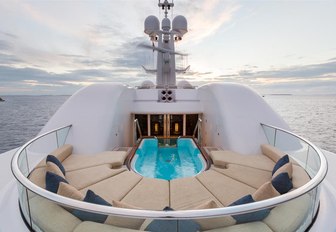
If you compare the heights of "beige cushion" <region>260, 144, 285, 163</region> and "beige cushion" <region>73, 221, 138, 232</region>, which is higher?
"beige cushion" <region>73, 221, 138, 232</region>

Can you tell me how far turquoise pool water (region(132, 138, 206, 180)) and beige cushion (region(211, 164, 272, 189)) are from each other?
105 centimetres

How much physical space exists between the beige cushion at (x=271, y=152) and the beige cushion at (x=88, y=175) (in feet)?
11.2

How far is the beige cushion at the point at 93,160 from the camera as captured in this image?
174 inches

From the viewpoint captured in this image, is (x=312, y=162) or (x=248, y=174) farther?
(x=248, y=174)

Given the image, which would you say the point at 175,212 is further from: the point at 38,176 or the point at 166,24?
the point at 166,24

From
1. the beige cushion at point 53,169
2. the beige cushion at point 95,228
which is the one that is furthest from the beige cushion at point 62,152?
the beige cushion at point 95,228

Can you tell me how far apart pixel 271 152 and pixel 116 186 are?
358cm

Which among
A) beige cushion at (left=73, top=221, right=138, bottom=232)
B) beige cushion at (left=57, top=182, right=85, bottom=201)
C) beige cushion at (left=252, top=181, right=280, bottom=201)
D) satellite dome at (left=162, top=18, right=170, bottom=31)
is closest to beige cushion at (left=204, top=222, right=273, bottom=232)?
beige cushion at (left=252, top=181, right=280, bottom=201)

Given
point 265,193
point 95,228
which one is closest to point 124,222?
point 95,228

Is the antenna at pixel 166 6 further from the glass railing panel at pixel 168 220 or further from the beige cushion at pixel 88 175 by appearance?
the glass railing panel at pixel 168 220

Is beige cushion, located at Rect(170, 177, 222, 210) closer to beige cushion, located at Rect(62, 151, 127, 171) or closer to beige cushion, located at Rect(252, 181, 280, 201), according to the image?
beige cushion, located at Rect(252, 181, 280, 201)

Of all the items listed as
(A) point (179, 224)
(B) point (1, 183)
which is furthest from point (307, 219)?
(B) point (1, 183)

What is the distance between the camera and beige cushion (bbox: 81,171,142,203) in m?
3.32

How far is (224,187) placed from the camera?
3.53 meters
